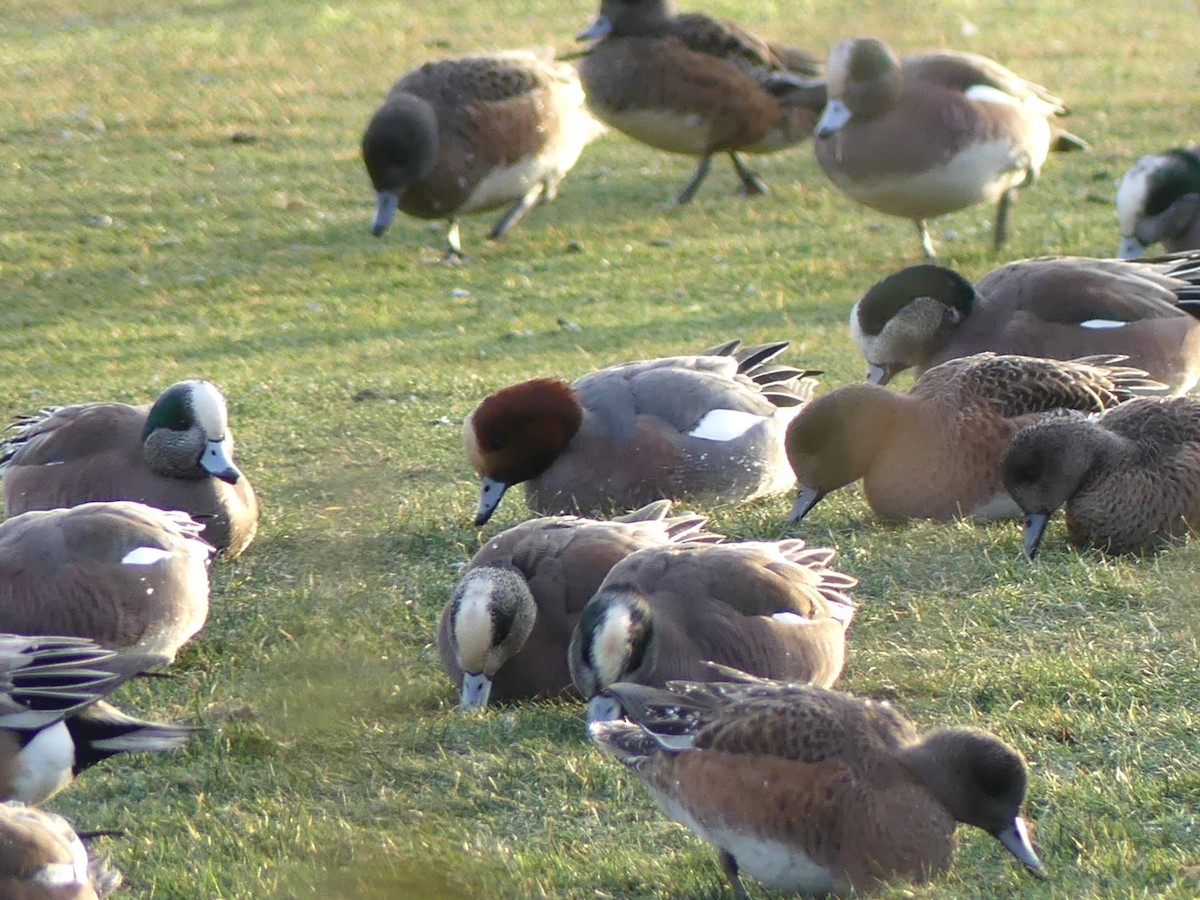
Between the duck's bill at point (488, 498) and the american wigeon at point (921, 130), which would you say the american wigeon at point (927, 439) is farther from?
the american wigeon at point (921, 130)

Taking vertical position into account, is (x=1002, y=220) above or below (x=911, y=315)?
below

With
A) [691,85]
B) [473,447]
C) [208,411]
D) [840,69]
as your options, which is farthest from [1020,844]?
[691,85]

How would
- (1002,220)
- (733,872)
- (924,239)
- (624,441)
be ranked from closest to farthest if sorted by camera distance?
(733,872) → (624,441) → (924,239) → (1002,220)

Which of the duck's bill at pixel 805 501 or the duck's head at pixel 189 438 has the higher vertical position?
the duck's head at pixel 189 438

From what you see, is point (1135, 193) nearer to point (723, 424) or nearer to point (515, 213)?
point (515, 213)

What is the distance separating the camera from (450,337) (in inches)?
368

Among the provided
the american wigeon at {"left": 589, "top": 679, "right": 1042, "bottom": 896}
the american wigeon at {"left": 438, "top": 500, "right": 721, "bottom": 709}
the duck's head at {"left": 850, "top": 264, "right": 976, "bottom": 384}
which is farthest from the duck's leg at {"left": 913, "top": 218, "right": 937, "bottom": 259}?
the american wigeon at {"left": 589, "top": 679, "right": 1042, "bottom": 896}

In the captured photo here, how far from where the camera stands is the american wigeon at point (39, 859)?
8.50 ft

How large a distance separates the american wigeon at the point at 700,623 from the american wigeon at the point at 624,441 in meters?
1.62

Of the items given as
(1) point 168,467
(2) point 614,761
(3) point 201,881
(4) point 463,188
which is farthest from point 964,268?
(3) point 201,881

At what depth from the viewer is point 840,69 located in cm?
974

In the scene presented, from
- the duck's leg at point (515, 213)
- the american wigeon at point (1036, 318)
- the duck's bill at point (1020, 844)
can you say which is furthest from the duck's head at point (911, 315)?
the duck's leg at point (515, 213)

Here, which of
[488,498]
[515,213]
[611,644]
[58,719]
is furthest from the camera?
[515,213]

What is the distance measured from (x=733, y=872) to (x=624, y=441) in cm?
296
